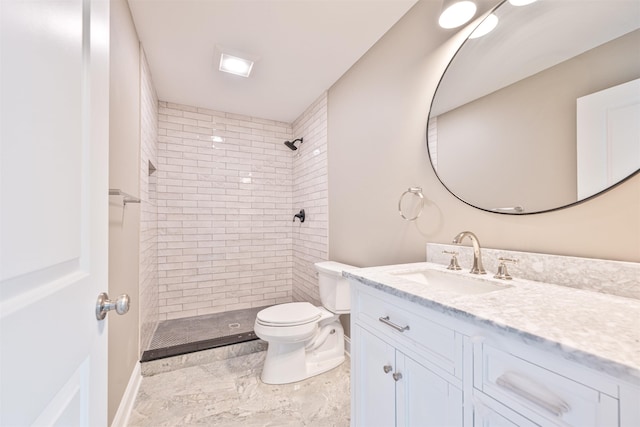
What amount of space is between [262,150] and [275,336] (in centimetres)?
222

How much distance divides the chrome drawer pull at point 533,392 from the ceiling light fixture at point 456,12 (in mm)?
1566

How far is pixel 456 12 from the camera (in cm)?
142

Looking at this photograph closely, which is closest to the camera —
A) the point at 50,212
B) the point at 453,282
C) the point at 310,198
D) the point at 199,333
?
the point at 50,212

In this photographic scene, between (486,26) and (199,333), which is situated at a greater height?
(486,26)

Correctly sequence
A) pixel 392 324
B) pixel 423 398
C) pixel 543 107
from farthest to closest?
pixel 543 107, pixel 392 324, pixel 423 398

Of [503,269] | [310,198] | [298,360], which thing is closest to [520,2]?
[503,269]

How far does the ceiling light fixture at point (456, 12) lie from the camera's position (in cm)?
137

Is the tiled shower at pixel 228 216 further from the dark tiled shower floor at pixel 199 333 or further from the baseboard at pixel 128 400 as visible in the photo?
the baseboard at pixel 128 400

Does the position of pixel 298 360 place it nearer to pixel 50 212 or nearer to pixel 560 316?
pixel 560 316

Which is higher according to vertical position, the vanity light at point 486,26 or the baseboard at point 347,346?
the vanity light at point 486,26

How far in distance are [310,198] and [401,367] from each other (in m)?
2.19

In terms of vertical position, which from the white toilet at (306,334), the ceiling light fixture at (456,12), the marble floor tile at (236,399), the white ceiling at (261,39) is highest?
the white ceiling at (261,39)

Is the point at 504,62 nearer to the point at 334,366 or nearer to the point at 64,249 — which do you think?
the point at 64,249

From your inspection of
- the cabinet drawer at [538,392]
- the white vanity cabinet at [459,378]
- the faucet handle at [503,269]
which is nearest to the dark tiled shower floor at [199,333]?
the white vanity cabinet at [459,378]
